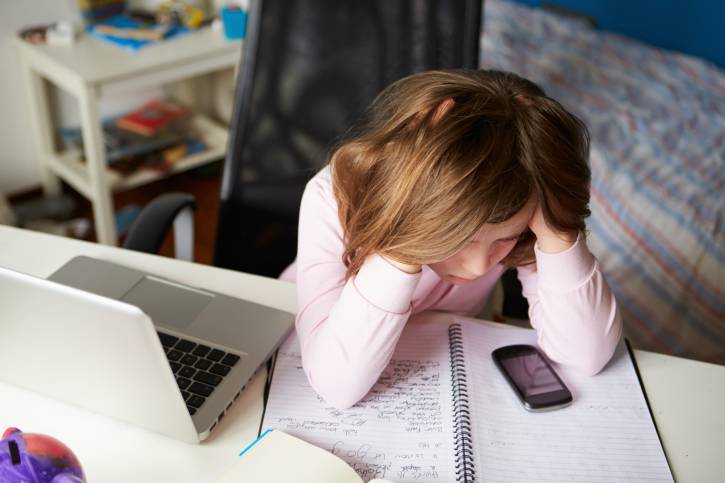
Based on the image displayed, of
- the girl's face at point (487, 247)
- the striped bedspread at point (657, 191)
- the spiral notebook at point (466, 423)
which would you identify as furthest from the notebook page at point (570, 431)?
the striped bedspread at point (657, 191)

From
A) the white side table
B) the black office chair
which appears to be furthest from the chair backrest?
the white side table

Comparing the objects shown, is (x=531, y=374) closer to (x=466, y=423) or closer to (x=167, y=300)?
(x=466, y=423)

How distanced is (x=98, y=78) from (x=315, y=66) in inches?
35.6

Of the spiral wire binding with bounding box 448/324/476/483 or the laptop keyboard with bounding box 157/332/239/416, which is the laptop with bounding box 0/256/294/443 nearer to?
the laptop keyboard with bounding box 157/332/239/416

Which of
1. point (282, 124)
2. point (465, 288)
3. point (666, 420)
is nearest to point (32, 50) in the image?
point (282, 124)

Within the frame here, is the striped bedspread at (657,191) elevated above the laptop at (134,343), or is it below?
below

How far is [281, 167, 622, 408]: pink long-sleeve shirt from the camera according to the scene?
0.84 m

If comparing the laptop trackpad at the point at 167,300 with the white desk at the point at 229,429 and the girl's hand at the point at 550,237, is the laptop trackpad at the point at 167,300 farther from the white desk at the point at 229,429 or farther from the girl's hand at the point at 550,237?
the girl's hand at the point at 550,237

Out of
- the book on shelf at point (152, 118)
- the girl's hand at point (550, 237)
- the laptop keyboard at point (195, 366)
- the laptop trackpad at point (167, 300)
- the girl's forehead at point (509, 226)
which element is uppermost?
the girl's forehead at point (509, 226)

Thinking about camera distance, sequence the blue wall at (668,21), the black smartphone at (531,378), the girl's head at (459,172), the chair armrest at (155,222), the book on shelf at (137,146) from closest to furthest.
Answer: the girl's head at (459,172), the black smartphone at (531,378), the chair armrest at (155,222), the book on shelf at (137,146), the blue wall at (668,21)

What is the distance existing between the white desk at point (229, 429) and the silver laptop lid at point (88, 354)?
0.05ft

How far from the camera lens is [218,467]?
2.52ft

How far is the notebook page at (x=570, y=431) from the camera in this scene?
789 mm

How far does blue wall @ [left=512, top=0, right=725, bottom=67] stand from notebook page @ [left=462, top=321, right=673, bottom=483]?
74.9 inches
